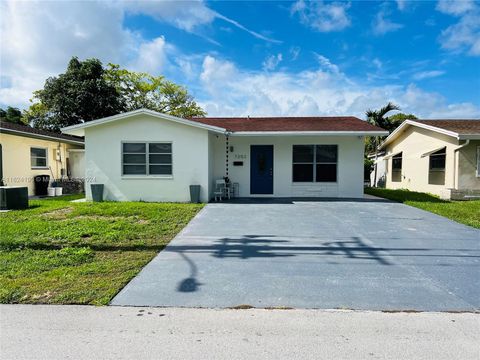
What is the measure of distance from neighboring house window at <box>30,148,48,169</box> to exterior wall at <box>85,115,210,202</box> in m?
4.69

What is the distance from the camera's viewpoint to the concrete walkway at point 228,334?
2.50m

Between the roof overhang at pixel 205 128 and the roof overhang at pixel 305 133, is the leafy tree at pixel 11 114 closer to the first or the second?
the roof overhang at pixel 205 128

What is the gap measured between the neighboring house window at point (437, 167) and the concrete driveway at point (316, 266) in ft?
24.5

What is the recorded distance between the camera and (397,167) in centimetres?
1848

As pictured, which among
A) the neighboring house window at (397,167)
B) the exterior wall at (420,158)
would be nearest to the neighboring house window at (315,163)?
the exterior wall at (420,158)

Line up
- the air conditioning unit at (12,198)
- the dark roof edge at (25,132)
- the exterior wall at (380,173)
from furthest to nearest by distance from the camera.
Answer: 1. the exterior wall at (380,173)
2. the dark roof edge at (25,132)
3. the air conditioning unit at (12,198)

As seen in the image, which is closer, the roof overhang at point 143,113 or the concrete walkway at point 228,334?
the concrete walkway at point 228,334

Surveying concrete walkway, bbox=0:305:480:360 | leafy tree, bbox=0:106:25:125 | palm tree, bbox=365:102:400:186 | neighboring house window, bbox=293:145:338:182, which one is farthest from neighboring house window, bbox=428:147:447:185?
leafy tree, bbox=0:106:25:125

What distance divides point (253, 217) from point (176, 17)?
27.3 feet

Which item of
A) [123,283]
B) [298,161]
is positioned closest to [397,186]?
[298,161]

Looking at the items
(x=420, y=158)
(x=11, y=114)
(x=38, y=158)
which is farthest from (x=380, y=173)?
(x=11, y=114)

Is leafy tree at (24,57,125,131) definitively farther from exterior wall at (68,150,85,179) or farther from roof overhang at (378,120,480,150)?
roof overhang at (378,120,480,150)

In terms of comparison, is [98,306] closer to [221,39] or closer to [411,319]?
[411,319]

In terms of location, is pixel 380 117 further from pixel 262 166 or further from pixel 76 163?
pixel 76 163
